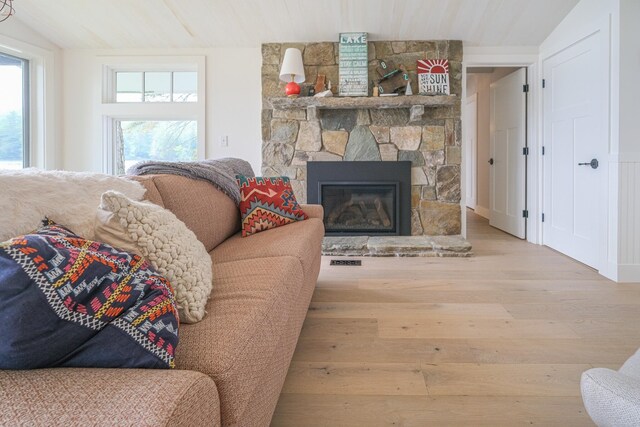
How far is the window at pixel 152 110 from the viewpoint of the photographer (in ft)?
15.0

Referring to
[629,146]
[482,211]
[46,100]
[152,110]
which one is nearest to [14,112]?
[46,100]

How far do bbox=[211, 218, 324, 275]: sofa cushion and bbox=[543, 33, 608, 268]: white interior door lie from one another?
2.49 metres

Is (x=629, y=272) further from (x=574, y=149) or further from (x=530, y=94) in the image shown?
(x=530, y=94)

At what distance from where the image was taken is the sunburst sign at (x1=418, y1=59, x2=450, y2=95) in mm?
4285

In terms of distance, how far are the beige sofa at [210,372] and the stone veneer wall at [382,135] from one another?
2.62m

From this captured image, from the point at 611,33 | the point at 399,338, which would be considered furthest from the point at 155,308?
the point at 611,33

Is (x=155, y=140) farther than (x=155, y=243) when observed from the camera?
Yes

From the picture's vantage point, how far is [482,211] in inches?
262

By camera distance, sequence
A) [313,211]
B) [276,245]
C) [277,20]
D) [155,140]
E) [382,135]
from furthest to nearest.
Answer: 1. [155,140]
2. [382,135]
3. [277,20]
4. [313,211]
5. [276,245]

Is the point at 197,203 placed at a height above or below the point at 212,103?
below

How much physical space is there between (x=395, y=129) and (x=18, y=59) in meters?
3.90

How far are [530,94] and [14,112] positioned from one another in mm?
5357

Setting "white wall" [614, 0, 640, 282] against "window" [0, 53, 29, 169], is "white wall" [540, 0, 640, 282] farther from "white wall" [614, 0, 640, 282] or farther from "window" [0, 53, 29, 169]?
"window" [0, 53, 29, 169]

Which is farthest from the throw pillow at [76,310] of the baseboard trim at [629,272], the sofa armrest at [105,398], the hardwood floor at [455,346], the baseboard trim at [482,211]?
the baseboard trim at [482,211]
